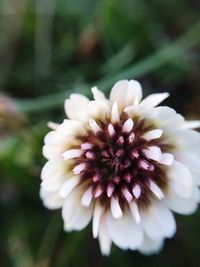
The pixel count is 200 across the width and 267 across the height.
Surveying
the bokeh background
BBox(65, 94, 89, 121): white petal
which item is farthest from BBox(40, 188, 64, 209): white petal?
the bokeh background

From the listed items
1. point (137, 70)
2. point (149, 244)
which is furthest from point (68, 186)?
point (137, 70)

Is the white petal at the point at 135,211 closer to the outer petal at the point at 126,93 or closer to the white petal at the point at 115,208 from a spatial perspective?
the white petal at the point at 115,208

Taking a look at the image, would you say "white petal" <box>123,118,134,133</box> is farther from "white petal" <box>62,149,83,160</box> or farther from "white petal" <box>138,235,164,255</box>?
"white petal" <box>138,235,164,255</box>

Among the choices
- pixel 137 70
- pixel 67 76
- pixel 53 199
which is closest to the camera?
pixel 53 199

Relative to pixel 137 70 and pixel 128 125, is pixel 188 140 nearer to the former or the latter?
pixel 128 125

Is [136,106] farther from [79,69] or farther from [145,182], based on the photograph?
[79,69]

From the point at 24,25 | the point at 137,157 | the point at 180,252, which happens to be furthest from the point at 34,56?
the point at 137,157
